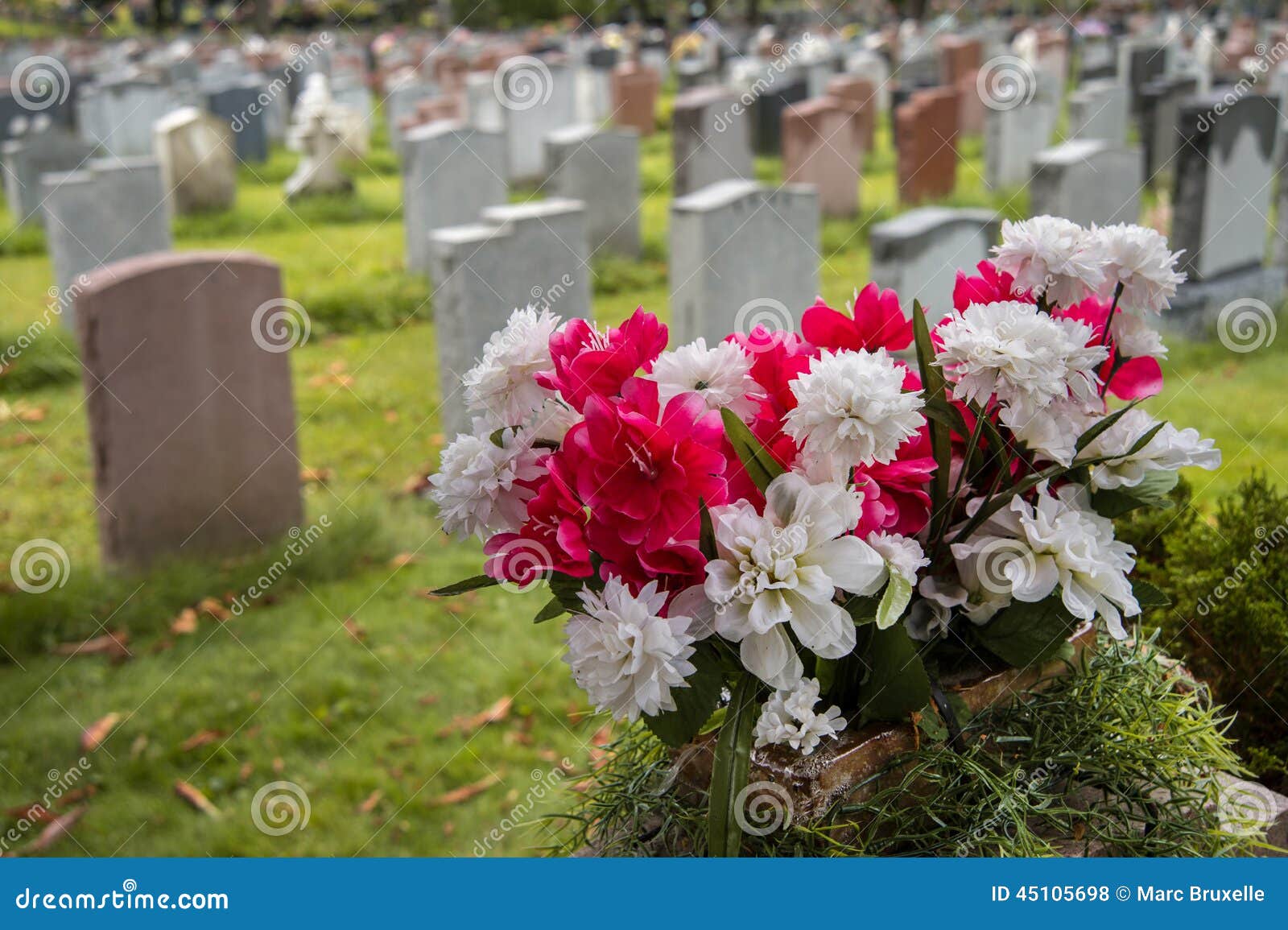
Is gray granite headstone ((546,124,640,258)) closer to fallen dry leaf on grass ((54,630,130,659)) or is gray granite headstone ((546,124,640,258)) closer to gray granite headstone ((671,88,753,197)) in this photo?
gray granite headstone ((671,88,753,197))

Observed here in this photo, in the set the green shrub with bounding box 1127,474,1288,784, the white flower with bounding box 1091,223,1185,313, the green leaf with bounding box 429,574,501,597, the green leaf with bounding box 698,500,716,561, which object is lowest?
the green shrub with bounding box 1127,474,1288,784

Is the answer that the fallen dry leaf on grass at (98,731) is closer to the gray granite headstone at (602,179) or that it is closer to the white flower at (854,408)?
the white flower at (854,408)

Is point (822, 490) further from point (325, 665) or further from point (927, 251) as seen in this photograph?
point (927, 251)

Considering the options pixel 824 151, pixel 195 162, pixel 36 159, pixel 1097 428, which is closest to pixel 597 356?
pixel 1097 428

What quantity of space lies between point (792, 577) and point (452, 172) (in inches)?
286

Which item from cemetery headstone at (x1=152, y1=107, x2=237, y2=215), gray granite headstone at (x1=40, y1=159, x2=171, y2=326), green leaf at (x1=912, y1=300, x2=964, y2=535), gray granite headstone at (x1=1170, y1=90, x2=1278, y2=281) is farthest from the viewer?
cemetery headstone at (x1=152, y1=107, x2=237, y2=215)

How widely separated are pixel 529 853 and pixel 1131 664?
6.93 feet

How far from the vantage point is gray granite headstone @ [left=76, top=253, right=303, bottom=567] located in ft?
14.7

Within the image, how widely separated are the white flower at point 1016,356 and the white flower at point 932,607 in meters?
0.24

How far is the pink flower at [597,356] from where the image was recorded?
1.31 metres

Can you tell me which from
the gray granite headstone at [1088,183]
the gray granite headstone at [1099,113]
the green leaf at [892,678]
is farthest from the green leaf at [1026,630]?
the gray granite headstone at [1099,113]

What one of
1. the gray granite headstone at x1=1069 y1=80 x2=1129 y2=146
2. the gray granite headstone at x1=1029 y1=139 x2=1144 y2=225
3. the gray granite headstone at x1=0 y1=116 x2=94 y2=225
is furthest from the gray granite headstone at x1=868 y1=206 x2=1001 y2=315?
the gray granite headstone at x1=0 y1=116 x2=94 y2=225

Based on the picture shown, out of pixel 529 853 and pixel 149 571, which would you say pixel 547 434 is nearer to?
pixel 529 853

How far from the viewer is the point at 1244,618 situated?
6.29ft
